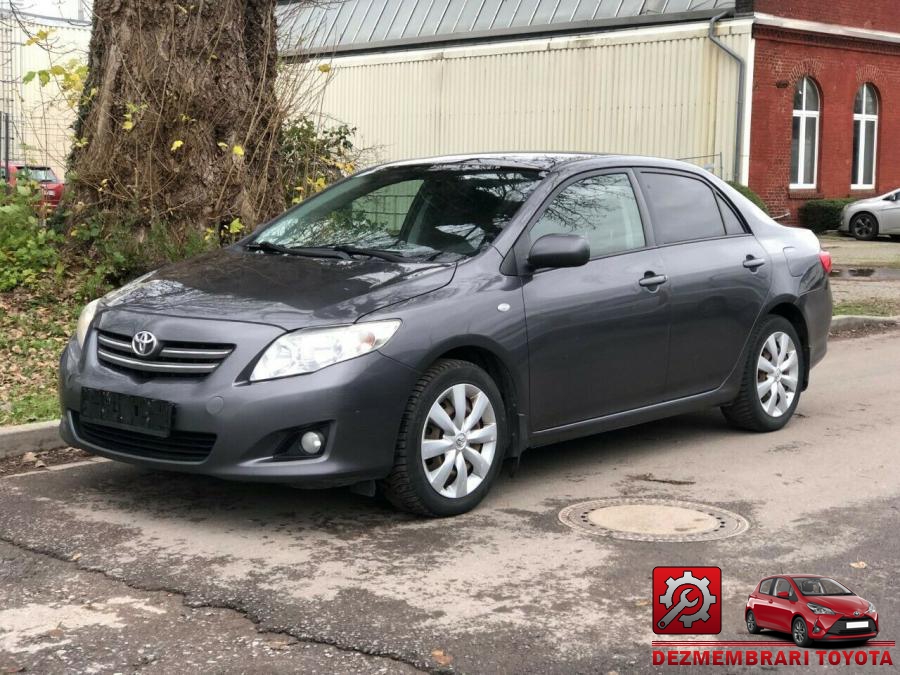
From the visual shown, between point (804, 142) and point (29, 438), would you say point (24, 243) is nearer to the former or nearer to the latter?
point (29, 438)

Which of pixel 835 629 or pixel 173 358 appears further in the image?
pixel 173 358

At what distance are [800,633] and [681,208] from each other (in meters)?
3.50

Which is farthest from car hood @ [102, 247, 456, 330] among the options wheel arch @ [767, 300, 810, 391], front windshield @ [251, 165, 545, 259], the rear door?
wheel arch @ [767, 300, 810, 391]

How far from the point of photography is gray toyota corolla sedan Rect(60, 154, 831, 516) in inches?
207

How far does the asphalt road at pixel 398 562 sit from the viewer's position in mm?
4102

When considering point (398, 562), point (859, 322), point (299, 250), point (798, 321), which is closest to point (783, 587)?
point (398, 562)

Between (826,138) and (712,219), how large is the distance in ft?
78.1

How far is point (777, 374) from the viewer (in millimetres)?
7625

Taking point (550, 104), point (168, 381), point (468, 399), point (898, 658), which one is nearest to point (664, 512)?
point (468, 399)

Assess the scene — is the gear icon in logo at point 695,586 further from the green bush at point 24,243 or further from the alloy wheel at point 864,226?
the alloy wheel at point 864,226

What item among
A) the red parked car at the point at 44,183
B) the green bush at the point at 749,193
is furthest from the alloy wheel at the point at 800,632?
the green bush at the point at 749,193

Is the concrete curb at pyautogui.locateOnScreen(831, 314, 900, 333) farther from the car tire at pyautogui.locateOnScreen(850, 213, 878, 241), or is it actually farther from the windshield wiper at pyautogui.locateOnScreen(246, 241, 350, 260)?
the car tire at pyautogui.locateOnScreen(850, 213, 878, 241)

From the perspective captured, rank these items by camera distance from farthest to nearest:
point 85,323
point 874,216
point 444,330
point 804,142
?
point 804,142, point 874,216, point 85,323, point 444,330

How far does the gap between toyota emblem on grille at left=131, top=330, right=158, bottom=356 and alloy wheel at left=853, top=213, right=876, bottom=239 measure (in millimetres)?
24893
